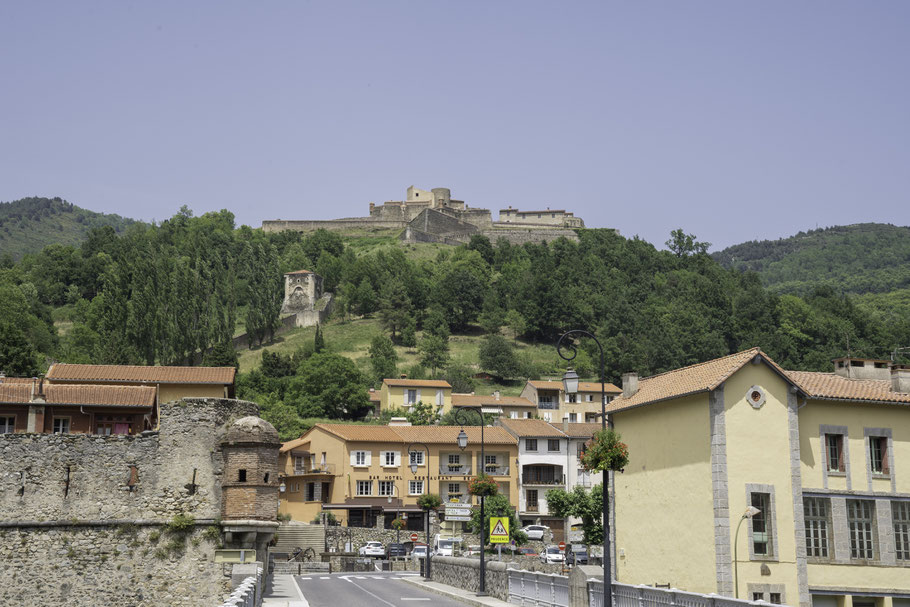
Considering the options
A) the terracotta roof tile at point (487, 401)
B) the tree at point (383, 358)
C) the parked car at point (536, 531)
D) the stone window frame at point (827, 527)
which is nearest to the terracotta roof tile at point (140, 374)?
the stone window frame at point (827, 527)

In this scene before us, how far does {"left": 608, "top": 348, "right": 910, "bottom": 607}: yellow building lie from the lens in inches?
1218

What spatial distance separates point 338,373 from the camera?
114812 millimetres

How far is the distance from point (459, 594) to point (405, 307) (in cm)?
11893

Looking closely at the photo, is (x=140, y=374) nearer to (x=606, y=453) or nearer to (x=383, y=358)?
(x=606, y=453)

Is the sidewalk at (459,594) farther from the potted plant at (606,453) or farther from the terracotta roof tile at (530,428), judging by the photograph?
the terracotta roof tile at (530,428)

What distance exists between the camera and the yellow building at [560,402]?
368ft

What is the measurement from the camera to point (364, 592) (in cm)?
3938

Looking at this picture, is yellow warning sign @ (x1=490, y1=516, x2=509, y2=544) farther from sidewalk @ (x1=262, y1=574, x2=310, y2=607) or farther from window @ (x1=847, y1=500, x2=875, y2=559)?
window @ (x1=847, y1=500, x2=875, y2=559)

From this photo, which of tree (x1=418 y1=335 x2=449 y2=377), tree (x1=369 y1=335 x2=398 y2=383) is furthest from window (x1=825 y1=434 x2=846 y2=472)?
tree (x1=418 y1=335 x2=449 y2=377)

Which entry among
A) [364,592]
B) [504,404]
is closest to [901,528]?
[364,592]

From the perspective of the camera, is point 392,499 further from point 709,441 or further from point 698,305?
point 698,305

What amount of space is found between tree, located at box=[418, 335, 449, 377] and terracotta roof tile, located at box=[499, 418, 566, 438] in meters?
49.4

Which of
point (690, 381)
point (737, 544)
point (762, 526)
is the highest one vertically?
point (690, 381)

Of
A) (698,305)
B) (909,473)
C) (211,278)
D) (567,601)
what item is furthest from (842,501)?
(698,305)
